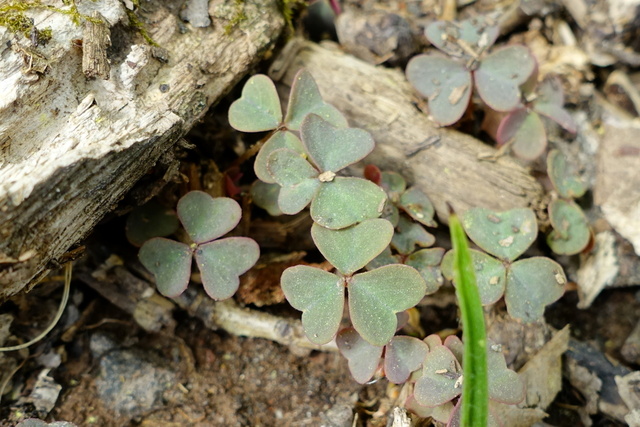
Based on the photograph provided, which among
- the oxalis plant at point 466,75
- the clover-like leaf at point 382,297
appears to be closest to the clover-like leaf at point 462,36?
the oxalis plant at point 466,75

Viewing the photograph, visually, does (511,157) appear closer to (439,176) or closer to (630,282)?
(439,176)

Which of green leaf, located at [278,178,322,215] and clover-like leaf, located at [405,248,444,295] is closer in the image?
green leaf, located at [278,178,322,215]

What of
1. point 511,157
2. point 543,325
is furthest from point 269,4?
point 543,325

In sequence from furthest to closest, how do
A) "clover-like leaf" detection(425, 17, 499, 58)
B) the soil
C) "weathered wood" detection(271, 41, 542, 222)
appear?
"clover-like leaf" detection(425, 17, 499, 58) < "weathered wood" detection(271, 41, 542, 222) < the soil

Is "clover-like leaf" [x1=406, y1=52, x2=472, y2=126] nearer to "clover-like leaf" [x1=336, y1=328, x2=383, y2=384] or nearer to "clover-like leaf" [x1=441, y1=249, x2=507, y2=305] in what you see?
"clover-like leaf" [x1=441, y1=249, x2=507, y2=305]

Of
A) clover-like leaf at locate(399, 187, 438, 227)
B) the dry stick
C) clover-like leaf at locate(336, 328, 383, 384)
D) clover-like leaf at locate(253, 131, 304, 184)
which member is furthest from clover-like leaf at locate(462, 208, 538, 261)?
the dry stick

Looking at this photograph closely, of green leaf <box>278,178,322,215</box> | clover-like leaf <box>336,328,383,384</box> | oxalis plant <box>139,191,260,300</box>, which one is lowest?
clover-like leaf <box>336,328,383,384</box>

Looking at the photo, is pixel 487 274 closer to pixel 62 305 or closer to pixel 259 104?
pixel 259 104
